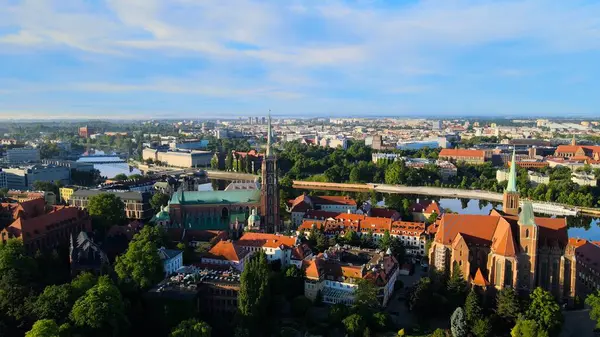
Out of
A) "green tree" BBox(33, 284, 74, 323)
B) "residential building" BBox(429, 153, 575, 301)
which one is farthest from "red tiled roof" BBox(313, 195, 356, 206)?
"green tree" BBox(33, 284, 74, 323)

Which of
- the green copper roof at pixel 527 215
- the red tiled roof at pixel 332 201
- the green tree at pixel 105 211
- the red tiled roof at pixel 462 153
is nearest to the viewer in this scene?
the green copper roof at pixel 527 215

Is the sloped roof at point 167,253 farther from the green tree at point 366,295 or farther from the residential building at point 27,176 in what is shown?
the residential building at point 27,176

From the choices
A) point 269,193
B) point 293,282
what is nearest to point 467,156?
point 269,193

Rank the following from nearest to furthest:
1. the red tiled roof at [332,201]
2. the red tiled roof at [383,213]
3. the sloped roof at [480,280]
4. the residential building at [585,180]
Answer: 1. the sloped roof at [480,280]
2. the red tiled roof at [383,213]
3. the red tiled roof at [332,201]
4. the residential building at [585,180]

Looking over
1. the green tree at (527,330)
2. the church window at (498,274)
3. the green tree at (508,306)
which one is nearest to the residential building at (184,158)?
the church window at (498,274)

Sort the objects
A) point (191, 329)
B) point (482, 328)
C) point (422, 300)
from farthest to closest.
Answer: point (422, 300)
point (482, 328)
point (191, 329)

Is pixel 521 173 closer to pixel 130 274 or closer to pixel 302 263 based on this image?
pixel 302 263

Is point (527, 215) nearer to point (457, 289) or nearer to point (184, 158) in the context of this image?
point (457, 289)
